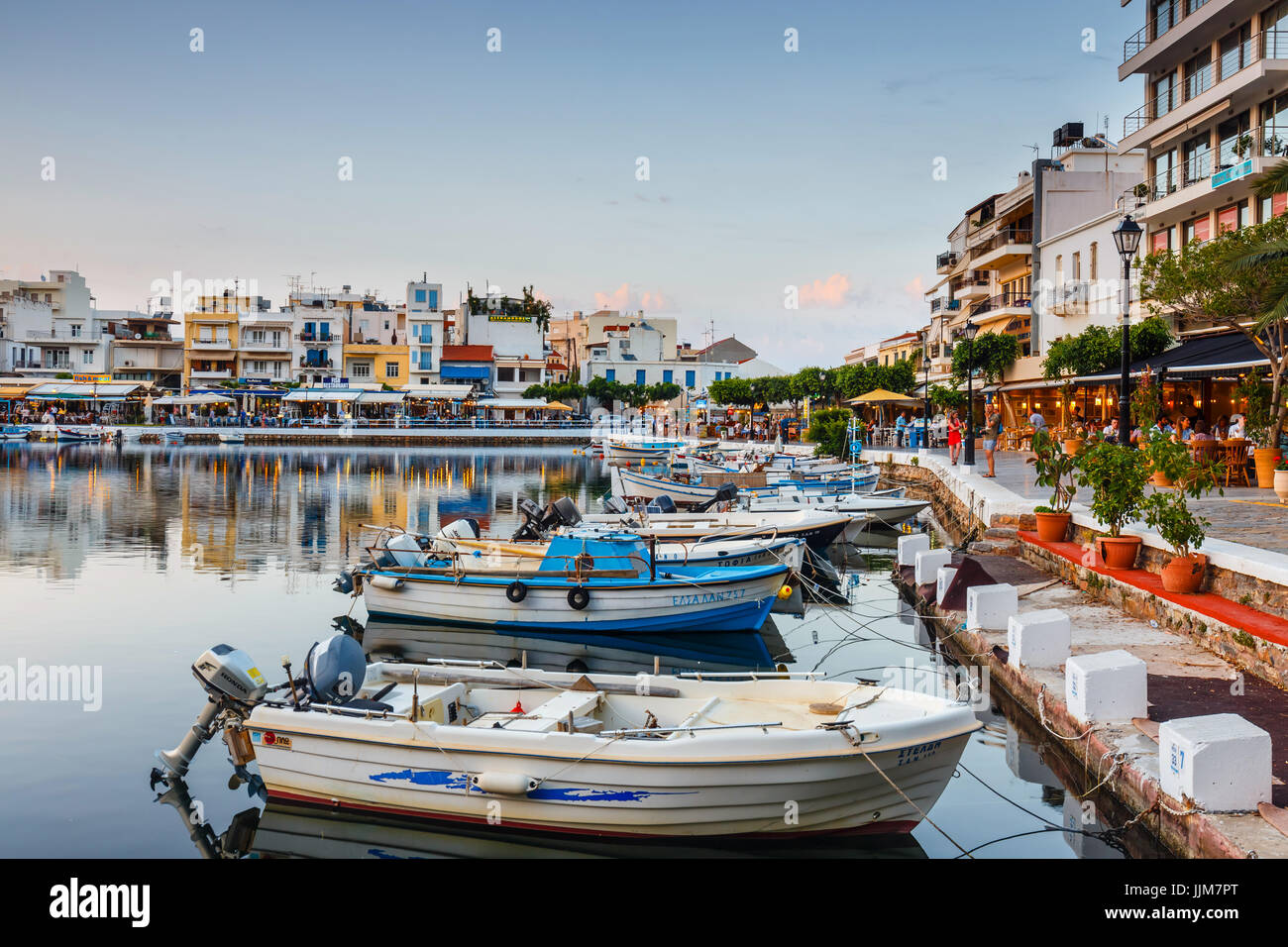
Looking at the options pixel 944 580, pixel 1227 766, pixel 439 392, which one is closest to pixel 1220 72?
pixel 944 580

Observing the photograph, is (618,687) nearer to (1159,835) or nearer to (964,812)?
(964,812)

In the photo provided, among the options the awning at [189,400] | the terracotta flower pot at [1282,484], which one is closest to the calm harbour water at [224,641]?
the terracotta flower pot at [1282,484]

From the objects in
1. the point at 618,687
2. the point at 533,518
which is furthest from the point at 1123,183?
the point at 618,687

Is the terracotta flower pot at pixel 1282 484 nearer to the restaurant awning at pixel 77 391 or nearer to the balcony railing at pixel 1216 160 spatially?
the balcony railing at pixel 1216 160

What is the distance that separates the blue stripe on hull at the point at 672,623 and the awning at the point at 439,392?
65145 millimetres

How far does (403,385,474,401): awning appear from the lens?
262ft

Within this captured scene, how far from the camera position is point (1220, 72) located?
94.7 ft

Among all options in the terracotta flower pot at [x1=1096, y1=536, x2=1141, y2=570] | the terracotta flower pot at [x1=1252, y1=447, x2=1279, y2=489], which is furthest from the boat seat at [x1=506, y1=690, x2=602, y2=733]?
the terracotta flower pot at [x1=1252, y1=447, x2=1279, y2=489]

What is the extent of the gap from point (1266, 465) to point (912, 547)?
6809 millimetres

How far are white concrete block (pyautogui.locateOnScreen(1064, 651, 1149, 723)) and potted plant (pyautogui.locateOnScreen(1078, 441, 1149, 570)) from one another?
15.3 ft

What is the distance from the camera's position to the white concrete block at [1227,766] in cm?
657

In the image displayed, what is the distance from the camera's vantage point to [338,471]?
49812 millimetres

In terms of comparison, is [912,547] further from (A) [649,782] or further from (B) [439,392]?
(B) [439,392]

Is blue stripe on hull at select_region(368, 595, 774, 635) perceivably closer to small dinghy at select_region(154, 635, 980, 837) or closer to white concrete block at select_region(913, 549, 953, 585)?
white concrete block at select_region(913, 549, 953, 585)
